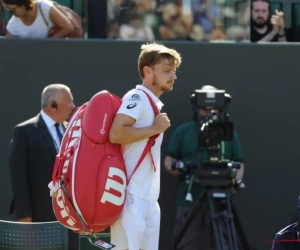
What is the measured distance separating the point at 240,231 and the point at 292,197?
1239mm

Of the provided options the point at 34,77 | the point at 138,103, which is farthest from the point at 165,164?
the point at 138,103

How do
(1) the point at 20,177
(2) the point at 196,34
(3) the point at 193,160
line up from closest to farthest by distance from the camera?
(1) the point at 20,177 < (3) the point at 193,160 < (2) the point at 196,34

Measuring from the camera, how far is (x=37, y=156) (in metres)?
6.68

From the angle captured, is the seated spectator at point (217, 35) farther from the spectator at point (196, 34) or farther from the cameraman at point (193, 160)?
the cameraman at point (193, 160)

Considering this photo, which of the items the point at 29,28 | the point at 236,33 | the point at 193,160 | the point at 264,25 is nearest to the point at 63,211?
the point at 193,160

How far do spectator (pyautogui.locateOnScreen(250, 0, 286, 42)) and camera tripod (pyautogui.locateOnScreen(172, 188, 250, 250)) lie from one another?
200cm

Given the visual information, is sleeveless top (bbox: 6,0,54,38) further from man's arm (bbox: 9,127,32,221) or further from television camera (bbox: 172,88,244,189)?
television camera (bbox: 172,88,244,189)

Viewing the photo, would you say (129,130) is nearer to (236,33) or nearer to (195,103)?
(195,103)

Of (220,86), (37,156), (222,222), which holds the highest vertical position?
(220,86)

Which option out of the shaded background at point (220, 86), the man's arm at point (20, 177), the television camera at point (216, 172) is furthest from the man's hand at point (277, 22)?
the man's arm at point (20, 177)

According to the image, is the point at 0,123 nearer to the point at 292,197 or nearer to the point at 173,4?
the point at 173,4

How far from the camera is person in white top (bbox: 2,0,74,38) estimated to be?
305 inches

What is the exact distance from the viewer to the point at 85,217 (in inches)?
181

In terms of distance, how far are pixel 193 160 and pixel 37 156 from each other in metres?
1.49
